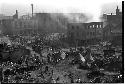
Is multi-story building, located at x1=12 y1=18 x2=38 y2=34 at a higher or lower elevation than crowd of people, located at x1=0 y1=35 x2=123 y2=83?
higher

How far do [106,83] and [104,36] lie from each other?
27.6 metres

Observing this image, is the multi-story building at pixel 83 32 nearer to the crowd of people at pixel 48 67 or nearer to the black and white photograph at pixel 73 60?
the black and white photograph at pixel 73 60

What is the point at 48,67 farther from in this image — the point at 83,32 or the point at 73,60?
the point at 83,32

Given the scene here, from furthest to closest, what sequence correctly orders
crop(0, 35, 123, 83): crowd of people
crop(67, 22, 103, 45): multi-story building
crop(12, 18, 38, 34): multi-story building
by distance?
crop(12, 18, 38, 34): multi-story building
crop(67, 22, 103, 45): multi-story building
crop(0, 35, 123, 83): crowd of people

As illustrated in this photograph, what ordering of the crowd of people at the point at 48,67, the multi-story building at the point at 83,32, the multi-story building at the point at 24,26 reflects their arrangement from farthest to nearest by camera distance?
the multi-story building at the point at 24,26, the multi-story building at the point at 83,32, the crowd of people at the point at 48,67

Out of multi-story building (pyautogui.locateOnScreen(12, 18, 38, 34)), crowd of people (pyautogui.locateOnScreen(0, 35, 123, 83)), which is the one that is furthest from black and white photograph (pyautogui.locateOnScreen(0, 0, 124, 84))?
multi-story building (pyautogui.locateOnScreen(12, 18, 38, 34))

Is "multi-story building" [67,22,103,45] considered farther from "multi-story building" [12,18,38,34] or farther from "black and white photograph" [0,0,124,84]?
"multi-story building" [12,18,38,34]

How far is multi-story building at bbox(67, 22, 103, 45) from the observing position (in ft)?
138

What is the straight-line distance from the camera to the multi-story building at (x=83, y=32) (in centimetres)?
4220

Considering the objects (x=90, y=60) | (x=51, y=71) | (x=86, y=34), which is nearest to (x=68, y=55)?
(x=90, y=60)

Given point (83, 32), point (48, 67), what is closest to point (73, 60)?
point (48, 67)

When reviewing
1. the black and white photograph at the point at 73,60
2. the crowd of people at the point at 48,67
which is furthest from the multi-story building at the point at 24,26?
the crowd of people at the point at 48,67

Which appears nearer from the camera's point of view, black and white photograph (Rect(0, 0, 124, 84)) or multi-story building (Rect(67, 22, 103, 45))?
black and white photograph (Rect(0, 0, 124, 84))

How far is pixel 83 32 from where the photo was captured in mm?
42594
